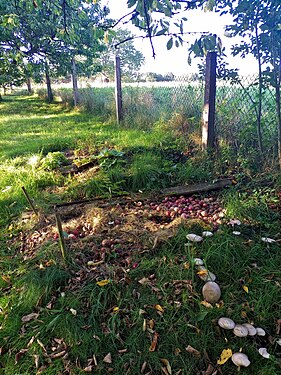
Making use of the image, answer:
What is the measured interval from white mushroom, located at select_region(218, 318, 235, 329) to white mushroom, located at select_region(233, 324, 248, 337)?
2 centimetres

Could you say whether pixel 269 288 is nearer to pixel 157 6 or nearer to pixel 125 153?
pixel 157 6

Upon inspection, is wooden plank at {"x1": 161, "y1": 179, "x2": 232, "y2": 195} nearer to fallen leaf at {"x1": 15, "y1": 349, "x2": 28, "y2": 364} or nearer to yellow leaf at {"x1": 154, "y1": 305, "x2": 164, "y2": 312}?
yellow leaf at {"x1": 154, "y1": 305, "x2": 164, "y2": 312}

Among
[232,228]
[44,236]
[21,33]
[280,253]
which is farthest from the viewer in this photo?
[21,33]

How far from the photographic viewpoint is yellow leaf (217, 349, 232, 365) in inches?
54.2

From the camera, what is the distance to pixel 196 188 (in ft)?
10.5

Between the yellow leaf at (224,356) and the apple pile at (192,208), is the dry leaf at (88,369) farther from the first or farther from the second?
the apple pile at (192,208)

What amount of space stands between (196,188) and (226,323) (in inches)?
73.1

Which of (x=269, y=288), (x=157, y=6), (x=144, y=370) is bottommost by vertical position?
(x=144, y=370)

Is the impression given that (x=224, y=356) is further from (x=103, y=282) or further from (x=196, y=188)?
(x=196, y=188)

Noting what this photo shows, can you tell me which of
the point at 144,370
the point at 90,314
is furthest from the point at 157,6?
the point at 144,370

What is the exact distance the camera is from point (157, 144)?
4578mm

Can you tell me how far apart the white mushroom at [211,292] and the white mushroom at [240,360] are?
0.34 metres

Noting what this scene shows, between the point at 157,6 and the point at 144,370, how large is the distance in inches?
78.0

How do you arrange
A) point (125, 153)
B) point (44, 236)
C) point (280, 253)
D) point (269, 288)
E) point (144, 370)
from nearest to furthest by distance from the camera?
point (144, 370) → point (269, 288) → point (280, 253) → point (44, 236) → point (125, 153)
